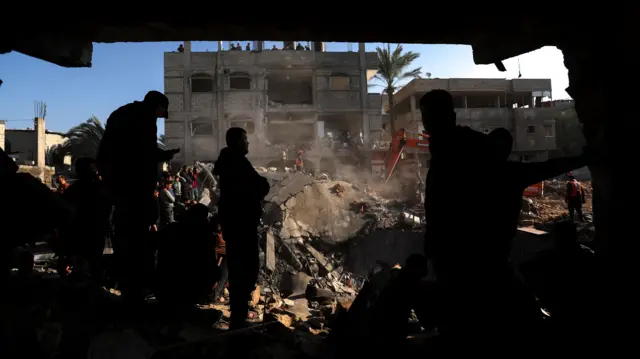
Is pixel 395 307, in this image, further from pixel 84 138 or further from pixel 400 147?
pixel 84 138

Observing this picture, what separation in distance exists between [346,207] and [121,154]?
11214 mm

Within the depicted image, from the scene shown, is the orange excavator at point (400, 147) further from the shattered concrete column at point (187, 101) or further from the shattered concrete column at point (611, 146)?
the shattered concrete column at point (187, 101)

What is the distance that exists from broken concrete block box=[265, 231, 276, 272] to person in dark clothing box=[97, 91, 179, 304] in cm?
648

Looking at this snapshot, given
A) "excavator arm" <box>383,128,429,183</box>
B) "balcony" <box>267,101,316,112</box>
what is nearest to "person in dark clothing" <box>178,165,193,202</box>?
"excavator arm" <box>383,128,429,183</box>

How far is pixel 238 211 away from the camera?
290 centimetres

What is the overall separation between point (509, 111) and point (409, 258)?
3029 centimetres

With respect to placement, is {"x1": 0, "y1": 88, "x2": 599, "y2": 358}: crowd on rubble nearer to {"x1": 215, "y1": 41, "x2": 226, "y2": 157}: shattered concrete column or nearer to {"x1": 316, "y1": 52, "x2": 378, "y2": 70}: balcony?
{"x1": 215, "y1": 41, "x2": 226, "y2": 157}: shattered concrete column

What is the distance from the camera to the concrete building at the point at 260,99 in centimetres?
2606

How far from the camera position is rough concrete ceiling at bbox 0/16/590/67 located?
3062 millimetres

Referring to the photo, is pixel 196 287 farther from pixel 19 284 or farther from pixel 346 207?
pixel 346 207

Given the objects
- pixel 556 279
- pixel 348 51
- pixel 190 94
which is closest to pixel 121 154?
pixel 556 279

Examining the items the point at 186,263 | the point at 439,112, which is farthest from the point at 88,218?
the point at 439,112

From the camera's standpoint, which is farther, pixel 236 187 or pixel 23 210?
pixel 236 187

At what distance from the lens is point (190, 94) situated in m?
26.3
